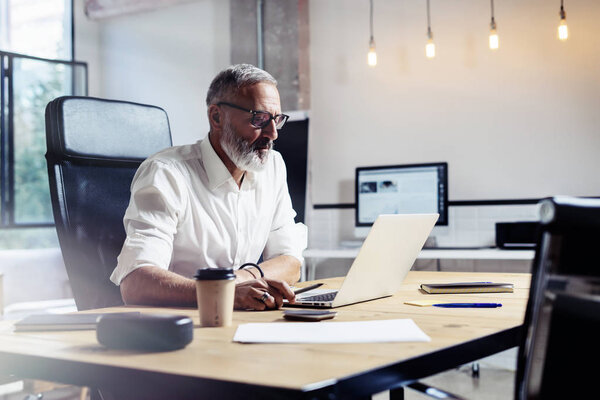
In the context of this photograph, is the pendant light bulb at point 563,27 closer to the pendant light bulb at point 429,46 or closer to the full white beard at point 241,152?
the pendant light bulb at point 429,46

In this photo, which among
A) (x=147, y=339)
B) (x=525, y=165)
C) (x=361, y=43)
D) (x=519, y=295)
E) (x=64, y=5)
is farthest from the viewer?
(x=64, y=5)

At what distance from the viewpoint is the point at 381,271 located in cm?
143

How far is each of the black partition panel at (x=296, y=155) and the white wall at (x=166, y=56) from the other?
40.7 inches

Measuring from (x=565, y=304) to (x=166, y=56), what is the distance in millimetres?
5292

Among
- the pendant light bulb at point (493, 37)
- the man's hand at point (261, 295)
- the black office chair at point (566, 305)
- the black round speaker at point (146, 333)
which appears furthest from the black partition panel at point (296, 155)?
the black office chair at point (566, 305)

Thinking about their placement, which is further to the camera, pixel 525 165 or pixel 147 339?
pixel 525 165

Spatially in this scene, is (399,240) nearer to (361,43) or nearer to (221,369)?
(221,369)

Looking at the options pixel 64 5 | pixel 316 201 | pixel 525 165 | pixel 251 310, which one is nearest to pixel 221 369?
pixel 251 310

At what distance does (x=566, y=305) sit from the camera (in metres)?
0.63

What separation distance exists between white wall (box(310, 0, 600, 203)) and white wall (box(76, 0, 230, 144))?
99 cm

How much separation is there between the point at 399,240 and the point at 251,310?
1.19 feet

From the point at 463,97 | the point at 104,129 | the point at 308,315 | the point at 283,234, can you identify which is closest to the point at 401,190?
the point at 463,97

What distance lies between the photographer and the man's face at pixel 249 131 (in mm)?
1950

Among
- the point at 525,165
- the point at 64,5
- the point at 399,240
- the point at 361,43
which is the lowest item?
the point at 399,240
